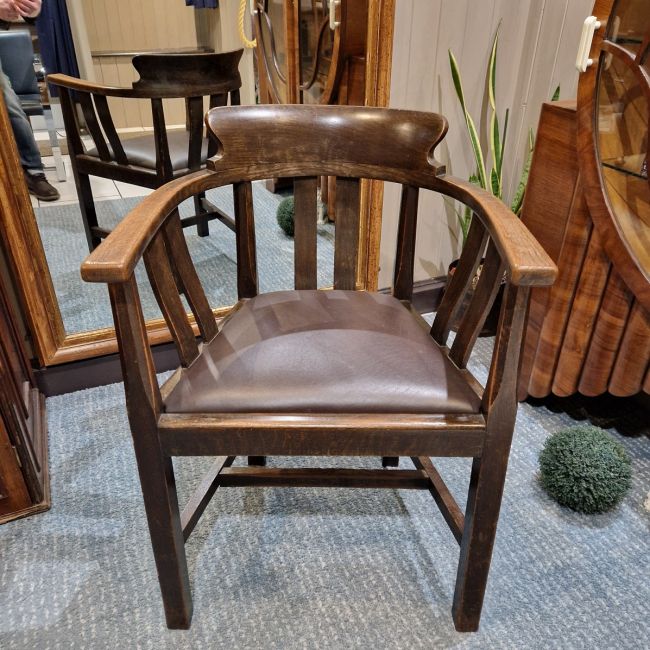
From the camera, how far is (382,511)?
1.33 meters

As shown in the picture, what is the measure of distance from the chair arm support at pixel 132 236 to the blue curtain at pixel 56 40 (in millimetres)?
657

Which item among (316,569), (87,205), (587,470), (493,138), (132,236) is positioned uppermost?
(132,236)

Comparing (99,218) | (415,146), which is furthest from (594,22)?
(99,218)

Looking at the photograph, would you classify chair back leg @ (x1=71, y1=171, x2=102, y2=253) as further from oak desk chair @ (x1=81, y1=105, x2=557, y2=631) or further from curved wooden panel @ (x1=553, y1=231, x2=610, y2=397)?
curved wooden panel @ (x1=553, y1=231, x2=610, y2=397)

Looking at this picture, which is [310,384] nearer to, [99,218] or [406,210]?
[406,210]

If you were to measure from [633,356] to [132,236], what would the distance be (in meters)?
1.15

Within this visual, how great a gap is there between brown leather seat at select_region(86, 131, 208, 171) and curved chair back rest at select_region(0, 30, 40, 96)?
0.20 metres

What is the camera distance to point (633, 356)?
136 centimetres

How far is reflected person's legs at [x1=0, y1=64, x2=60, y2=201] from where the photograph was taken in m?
1.34

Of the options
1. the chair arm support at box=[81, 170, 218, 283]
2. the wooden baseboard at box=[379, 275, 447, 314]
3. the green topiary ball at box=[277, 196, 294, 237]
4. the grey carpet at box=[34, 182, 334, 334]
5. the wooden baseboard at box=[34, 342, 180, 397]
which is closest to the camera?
the chair arm support at box=[81, 170, 218, 283]

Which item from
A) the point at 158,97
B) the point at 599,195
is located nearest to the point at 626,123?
the point at 599,195

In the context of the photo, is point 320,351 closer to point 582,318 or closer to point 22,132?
point 582,318

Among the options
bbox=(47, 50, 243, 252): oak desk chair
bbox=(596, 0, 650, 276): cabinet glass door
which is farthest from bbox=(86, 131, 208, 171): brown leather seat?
bbox=(596, 0, 650, 276): cabinet glass door

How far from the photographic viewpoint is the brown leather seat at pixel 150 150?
4.95 ft
